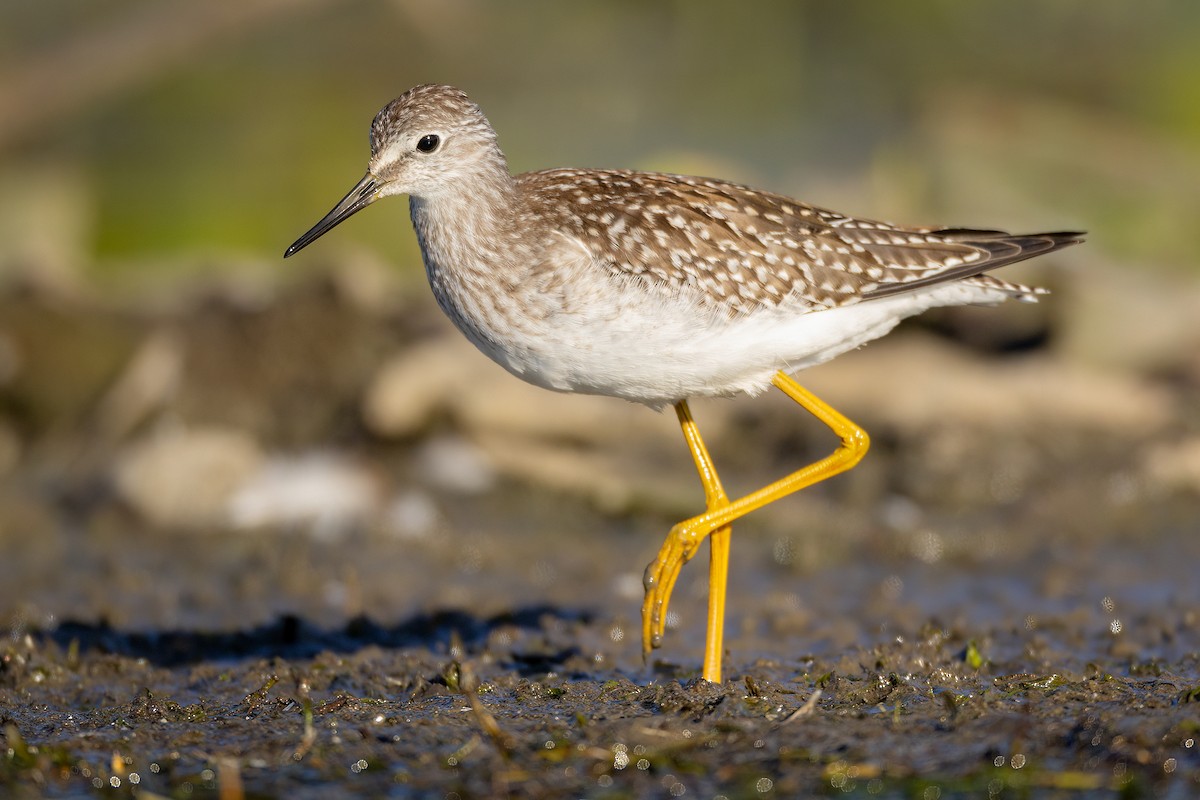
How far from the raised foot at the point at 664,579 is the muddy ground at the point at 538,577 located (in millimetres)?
253

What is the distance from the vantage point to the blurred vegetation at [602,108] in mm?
14406

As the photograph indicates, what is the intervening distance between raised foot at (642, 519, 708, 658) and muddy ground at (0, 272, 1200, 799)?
0.25 m

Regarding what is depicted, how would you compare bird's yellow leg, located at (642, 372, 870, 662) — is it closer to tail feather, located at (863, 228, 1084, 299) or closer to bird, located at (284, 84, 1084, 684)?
bird, located at (284, 84, 1084, 684)

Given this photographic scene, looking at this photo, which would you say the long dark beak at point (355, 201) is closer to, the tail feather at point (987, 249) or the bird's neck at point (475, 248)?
the bird's neck at point (475, 248)

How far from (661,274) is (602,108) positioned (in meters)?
12.4

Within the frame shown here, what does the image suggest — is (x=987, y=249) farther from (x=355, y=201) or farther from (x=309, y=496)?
(x=309, y=496)

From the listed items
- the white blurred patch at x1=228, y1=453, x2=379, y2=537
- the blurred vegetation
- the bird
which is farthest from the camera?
the blurred vegetation

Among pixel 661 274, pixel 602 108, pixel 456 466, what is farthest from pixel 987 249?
pixel 602 108

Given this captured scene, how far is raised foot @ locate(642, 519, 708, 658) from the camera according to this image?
7375mm

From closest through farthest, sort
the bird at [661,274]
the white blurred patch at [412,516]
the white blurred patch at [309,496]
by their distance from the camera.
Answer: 1. the bird at [661,274]
2. the white blurred patch at [412,516]
3. the white blurred patch at [309,496]

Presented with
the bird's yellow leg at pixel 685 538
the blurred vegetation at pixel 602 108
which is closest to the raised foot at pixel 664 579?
the bird's yellow leg at pixel 685 538

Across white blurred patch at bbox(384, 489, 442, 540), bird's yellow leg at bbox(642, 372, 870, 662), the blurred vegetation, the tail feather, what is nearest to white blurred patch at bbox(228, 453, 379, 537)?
white blurred patch at bbox(384, 489, 442, 540)

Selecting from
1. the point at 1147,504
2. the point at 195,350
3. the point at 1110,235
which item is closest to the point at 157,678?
the point at 195,350

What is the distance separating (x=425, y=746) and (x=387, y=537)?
179 inches
